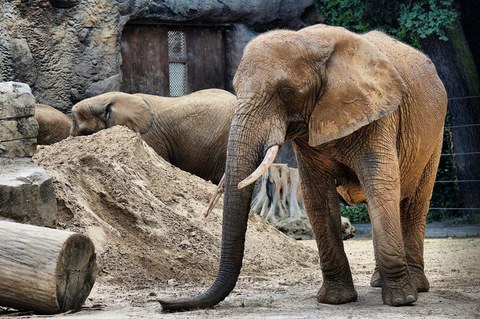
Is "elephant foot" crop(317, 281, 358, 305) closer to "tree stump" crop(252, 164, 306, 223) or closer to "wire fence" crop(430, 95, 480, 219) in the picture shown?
"tree stump" crop(252, 164, 306, 223)

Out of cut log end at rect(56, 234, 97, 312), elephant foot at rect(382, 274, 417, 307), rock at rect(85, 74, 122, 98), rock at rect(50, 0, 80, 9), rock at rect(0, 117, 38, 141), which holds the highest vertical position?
rock at rect(50, 0, 80, 9)

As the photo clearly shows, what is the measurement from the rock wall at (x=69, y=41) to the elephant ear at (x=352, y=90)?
386 inches

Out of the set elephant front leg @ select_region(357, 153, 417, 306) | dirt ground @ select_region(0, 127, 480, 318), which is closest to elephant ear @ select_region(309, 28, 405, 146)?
elephant front leg @ select_region(357, 153, 417, 306)

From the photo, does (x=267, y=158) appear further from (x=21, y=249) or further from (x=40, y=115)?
(x=40, y=115)

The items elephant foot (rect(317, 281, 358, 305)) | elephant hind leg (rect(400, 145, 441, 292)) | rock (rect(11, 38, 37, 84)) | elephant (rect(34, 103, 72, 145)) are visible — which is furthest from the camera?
rock (rect(11, 38, 37, 84))

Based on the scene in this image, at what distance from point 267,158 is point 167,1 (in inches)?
452

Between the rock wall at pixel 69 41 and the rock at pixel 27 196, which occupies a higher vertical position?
the rock wall at pixel 69 41

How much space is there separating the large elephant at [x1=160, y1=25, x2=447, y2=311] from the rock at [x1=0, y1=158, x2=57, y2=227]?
2030 mm

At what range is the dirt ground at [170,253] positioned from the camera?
7508 mm

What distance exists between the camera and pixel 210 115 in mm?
15992

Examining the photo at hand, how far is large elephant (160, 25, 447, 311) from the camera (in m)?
7.04

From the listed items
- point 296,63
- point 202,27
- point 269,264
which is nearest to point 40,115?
point 202,27

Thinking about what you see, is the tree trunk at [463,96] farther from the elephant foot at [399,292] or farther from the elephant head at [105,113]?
the elephant foot at [399,292]

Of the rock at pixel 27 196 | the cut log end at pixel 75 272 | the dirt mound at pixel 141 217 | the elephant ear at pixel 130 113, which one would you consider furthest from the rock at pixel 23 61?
the cut log end at pixel 75 272
